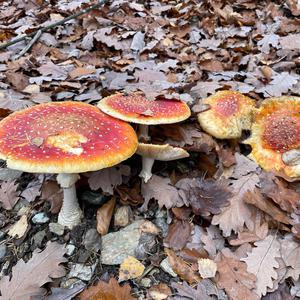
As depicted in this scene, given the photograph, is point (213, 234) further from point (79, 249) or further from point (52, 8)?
point (52, 8)

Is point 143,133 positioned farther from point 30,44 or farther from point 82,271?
point 30,44

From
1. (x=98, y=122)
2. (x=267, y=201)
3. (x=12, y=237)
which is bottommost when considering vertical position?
(x=12, y=237)

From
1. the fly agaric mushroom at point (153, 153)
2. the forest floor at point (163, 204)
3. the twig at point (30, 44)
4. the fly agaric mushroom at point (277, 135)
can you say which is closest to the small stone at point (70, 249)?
the forest floor at point (163, 204)

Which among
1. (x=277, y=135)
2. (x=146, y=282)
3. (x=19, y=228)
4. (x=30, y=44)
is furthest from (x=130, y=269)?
(x=30, y=44)

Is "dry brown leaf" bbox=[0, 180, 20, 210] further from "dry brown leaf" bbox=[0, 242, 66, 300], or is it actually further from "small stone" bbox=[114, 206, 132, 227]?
"small stone" bbox=[114, 206, 132, 227]

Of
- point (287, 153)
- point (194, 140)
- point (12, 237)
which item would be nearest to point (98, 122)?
point (194, 140)
